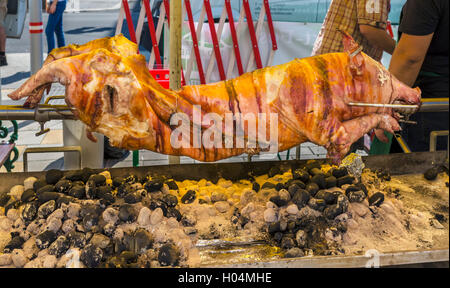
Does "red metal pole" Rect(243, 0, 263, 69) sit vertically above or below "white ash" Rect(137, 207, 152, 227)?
above

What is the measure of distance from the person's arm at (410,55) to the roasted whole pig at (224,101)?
562 millimetres

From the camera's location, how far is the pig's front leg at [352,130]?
2.08m

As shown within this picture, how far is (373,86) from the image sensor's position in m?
2.14

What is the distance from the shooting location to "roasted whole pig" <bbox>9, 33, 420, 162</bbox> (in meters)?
1.91

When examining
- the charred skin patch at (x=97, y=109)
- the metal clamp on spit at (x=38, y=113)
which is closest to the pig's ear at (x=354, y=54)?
the charred skin patch at (x=97, y=109)

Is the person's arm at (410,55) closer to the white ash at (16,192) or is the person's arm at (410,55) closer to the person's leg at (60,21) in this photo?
the white ash at (16,192)

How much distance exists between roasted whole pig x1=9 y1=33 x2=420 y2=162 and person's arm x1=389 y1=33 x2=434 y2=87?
0.56 m

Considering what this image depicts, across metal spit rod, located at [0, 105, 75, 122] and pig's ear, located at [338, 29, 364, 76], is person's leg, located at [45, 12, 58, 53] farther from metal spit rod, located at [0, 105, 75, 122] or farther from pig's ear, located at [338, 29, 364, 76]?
pig's ear, located at [338, 29, 364, 76]

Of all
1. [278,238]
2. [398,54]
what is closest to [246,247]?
[278,238]

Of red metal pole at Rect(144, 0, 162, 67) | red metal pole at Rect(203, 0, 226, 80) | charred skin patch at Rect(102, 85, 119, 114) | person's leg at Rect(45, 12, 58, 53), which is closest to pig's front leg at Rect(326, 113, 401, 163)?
charred skin patch at Rect(102, 85, 119, 114)

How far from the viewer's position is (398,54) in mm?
2699

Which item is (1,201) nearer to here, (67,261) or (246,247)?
(67,261)

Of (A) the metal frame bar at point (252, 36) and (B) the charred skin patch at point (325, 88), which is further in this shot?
(A) the metal frame bar at point (252, 36)

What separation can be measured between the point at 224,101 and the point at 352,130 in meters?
0.55
